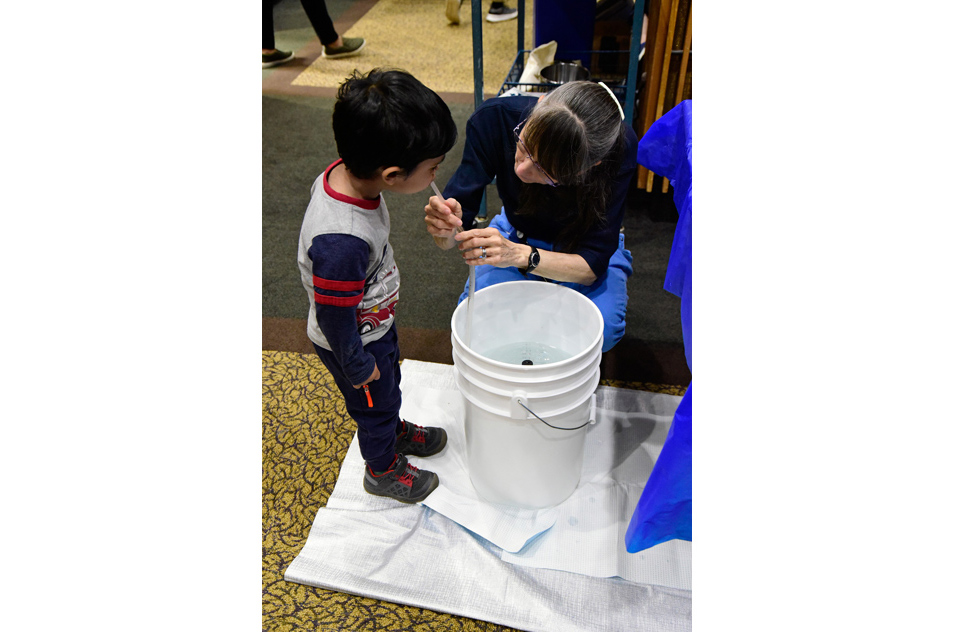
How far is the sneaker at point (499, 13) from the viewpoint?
457 cm

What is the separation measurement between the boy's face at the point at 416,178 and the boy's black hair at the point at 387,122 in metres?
0.02

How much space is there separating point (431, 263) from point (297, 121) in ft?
4.99

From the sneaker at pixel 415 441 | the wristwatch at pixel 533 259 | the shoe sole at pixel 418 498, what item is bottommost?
the shoe sole at pixel 418 498

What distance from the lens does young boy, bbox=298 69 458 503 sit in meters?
1.01

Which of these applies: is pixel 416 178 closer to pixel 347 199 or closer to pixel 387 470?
pixel 347 199

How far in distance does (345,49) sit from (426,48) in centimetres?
53

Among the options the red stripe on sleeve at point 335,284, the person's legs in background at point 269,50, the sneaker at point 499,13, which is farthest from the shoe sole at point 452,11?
the red stripe on sleeve at point 335,284

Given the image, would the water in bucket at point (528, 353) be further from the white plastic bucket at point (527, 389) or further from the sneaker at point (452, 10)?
the sneaker at point (452, 10)

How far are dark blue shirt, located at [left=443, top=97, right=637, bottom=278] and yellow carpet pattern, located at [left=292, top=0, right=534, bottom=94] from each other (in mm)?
2233

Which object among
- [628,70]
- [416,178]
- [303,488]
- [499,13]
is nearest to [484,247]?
[416,178]

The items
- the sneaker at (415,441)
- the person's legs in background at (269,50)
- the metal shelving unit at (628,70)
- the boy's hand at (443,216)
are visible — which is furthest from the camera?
the person's legs in background at (269,50)

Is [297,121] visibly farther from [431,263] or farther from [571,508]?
[571,508]

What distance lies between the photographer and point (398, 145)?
1025mm

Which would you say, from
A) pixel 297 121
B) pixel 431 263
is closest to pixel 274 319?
pixel 431 263
